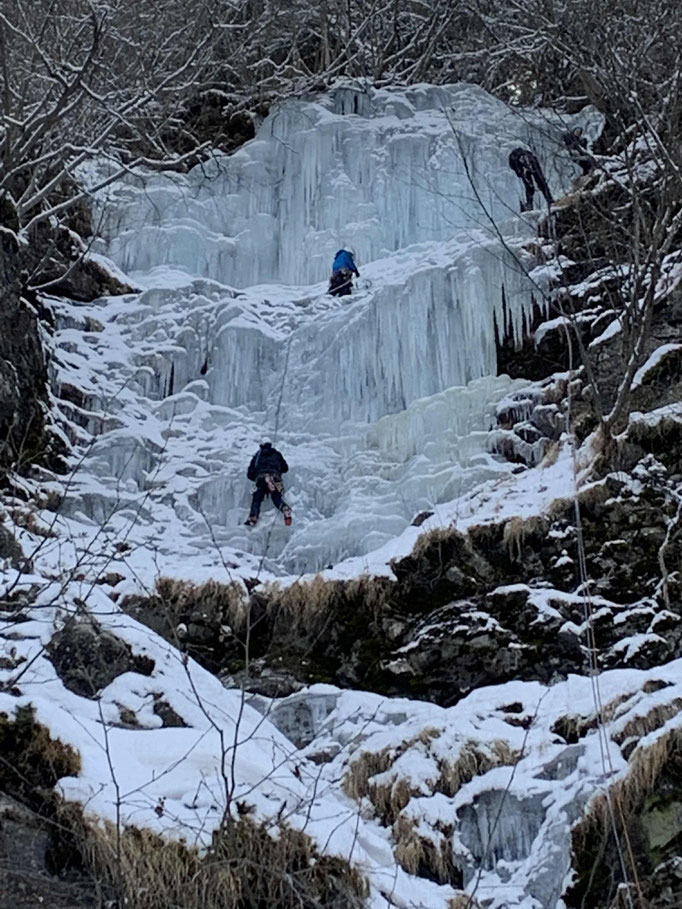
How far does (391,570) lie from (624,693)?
8.84 feet

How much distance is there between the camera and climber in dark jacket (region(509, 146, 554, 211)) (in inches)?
564

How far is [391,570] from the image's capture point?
354 inches

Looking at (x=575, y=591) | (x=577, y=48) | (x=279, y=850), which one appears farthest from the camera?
(x=577, y=48)

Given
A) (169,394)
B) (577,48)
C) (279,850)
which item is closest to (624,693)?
(279,850)

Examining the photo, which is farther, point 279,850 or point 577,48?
point 577,48

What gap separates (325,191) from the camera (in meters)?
15.0

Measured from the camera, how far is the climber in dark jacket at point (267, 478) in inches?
407

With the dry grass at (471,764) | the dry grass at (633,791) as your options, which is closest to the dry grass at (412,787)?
the dry grass at (471,764)

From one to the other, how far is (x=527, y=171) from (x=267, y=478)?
620 cm

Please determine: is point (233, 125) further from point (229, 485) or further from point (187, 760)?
point (187, 760)

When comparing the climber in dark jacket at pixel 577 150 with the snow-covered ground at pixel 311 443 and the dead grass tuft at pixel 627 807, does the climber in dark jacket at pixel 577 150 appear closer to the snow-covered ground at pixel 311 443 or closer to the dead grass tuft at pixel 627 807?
the snow-covered ground at pixel 311 443

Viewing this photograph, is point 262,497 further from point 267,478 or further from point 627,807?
point 627,807

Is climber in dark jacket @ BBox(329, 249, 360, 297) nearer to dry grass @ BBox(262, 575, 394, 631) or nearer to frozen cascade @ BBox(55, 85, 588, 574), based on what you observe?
frozen cascade @ BBox(55, 85, 588, 574)

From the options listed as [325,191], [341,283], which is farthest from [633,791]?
[325,191]
